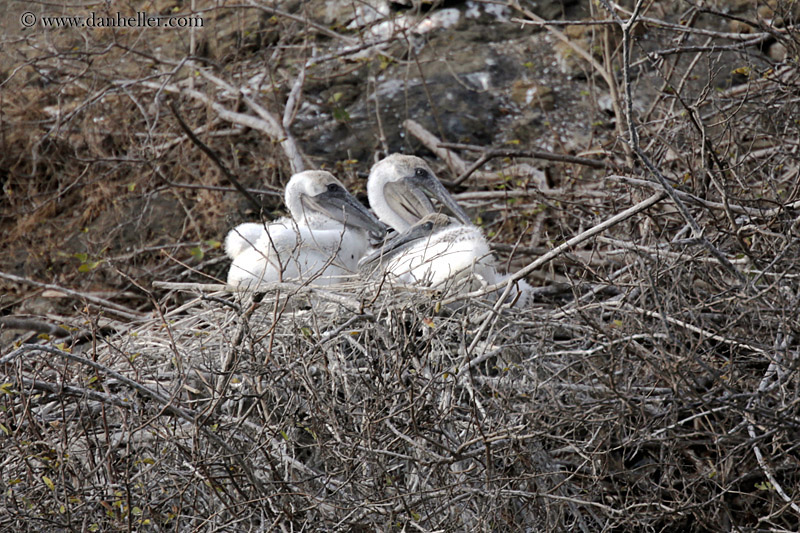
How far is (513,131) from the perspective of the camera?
8.52 metres

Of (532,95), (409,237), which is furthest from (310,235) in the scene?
(532,95)

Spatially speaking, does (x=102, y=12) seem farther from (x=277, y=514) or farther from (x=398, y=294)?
(x=277, y=514)

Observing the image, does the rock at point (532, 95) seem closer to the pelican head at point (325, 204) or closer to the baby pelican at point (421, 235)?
the baby pelican at point (421, 235)

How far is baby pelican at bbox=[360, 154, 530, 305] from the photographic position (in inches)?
185

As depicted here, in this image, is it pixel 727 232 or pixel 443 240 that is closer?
pixel 727 232

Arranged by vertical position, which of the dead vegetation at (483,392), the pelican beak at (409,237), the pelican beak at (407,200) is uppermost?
the dead vegetation at (483,392)

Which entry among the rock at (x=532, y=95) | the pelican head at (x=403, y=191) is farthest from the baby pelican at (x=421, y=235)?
the rock at (x=532, y=95)

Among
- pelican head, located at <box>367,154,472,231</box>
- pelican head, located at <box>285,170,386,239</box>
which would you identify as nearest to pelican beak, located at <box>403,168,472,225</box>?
pelican head, located at <box>367,154,472,231</box>

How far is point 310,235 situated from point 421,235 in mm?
647

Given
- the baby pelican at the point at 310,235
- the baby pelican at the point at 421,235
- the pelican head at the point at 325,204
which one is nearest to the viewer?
the baby pelican at the point at 421,235

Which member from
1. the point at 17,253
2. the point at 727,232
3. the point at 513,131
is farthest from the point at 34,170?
the point at 727,232

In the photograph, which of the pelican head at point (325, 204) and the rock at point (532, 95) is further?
the rock at point (532, 95)

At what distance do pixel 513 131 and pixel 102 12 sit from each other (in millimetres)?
4111

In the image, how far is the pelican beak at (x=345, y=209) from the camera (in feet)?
19.2
